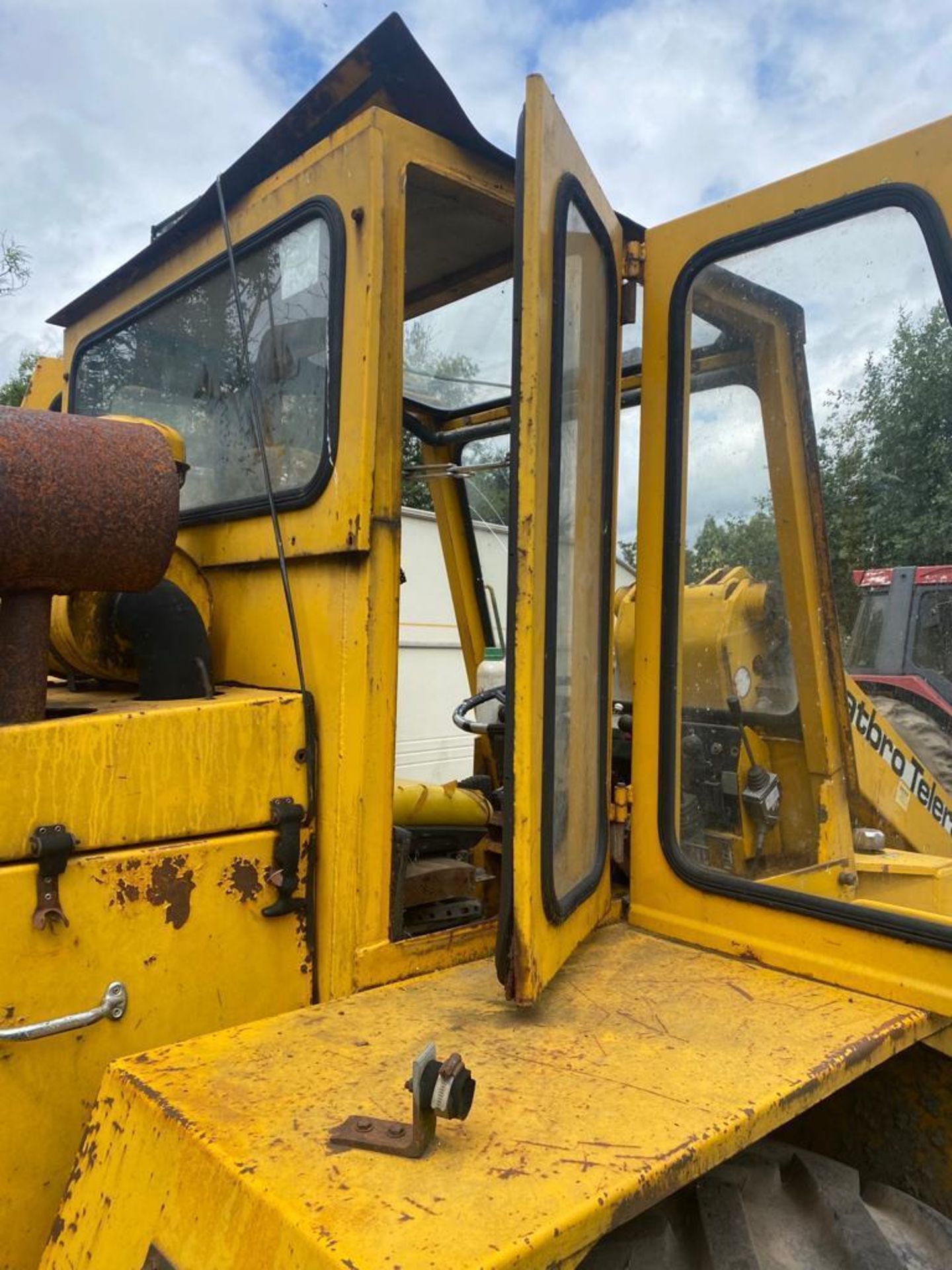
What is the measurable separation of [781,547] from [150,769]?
52.9 inches

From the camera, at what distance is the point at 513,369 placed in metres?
1.47

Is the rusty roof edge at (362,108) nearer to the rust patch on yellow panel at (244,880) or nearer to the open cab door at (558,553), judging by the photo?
the open cab door at (558,553)

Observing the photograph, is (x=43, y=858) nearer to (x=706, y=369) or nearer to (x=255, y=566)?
(x=255, y=566)

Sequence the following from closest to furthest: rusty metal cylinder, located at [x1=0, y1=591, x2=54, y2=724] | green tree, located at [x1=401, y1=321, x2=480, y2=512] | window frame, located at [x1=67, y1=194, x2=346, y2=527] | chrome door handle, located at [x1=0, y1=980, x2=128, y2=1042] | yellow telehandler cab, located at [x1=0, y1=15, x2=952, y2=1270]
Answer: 1. yellow telehandler cab, located at [x1=0, y1=15, x2=952, y2=1270]
2. chrome door handle, located at [x1=0, y1=980, x2=128, y2=1042]
3. rusty metal cylinder, located at [x1=0, y1=591, x2=54, y2=724]
4. window frame, located at [x1=67, y1=194, x2=346, y2=527]
5. green tree, located at [x1=401, y1=321, x2=480, y2=512]

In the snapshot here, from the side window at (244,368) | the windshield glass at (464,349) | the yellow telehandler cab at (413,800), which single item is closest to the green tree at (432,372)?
the windshield glass at (464,349)

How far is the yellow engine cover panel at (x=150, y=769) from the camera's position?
1.37 m

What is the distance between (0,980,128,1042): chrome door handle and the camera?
133 cm

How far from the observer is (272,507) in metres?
1.74

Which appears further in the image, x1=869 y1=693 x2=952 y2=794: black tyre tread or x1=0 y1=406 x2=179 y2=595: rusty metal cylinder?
x1=869 y1=693 x2=952 y2=794: black tyre tread

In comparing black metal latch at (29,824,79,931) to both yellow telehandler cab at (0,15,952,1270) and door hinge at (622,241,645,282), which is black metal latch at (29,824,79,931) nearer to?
yellow telehandler cab at (0,15,952,1270)

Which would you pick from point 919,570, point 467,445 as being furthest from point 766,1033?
point 467,445

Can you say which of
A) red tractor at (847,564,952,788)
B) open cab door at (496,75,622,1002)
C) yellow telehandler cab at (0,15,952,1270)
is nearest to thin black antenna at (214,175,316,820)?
yellow telehandler cab at (0,15,952,1270)

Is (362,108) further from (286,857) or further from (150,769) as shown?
(286,857)

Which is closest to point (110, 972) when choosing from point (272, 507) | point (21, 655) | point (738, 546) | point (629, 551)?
point (21, 655)
